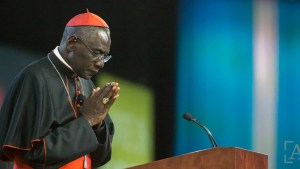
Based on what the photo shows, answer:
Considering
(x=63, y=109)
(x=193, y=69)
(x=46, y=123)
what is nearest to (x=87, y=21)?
(x=63, y=109)

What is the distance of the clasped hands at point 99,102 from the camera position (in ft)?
10.7

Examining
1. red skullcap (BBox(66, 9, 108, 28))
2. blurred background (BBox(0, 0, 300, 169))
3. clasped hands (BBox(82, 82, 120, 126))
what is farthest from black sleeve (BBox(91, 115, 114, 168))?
blurred background (BBox(0, 0, 300, 169))

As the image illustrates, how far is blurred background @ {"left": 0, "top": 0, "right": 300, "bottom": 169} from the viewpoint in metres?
5.69

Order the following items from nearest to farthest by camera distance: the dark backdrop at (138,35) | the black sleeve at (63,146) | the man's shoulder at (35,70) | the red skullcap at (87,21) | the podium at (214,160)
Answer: the podium at (214,160) → the black sleeve at (63,146) → the man's shoulder at (35,70) → the red skullcap at (87,21) → the dark backdrop at (138,35)

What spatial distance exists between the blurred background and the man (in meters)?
2.07

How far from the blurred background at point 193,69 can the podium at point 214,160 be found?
8.33ft

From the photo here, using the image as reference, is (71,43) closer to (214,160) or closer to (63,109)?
(63,109)

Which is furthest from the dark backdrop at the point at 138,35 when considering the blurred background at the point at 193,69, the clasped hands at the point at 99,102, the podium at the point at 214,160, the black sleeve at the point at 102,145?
the podium at the point at 214,160

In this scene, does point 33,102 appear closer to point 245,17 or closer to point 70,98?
point 70,98

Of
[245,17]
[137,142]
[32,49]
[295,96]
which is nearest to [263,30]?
[245,17]

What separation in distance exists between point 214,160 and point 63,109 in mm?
800

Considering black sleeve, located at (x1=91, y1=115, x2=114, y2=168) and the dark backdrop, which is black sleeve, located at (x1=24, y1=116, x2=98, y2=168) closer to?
black sleeve, located at (x1=91, y1=115, x2=114, y2=168)

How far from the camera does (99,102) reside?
3.28 m

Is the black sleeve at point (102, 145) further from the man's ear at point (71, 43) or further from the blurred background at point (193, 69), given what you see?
the blurred background at point (193, 69)
